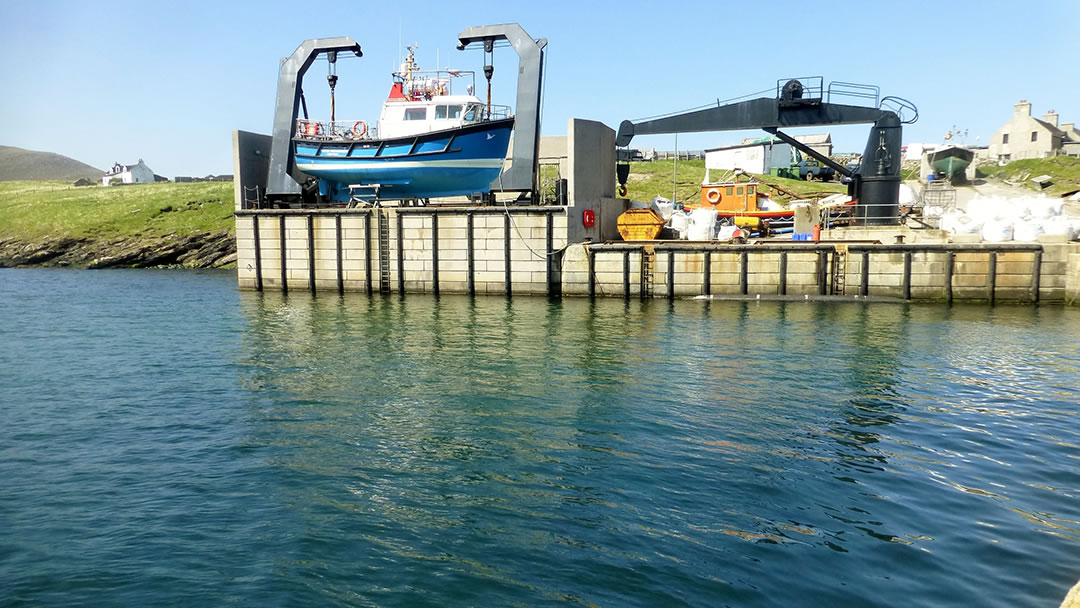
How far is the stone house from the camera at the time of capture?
65188 mm

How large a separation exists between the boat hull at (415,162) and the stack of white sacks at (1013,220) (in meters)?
18.4

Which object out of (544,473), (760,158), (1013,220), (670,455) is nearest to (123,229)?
(760,158)

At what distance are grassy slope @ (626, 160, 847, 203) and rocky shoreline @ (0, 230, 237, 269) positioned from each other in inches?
1247

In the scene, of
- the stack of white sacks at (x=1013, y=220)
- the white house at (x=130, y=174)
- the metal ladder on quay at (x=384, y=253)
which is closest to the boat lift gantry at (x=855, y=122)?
the stack of white sacks at (x=1013, y=220)

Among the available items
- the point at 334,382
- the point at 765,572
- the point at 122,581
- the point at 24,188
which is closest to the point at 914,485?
the point at 765,572

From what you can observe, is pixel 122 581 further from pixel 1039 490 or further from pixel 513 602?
pixel 1039 490

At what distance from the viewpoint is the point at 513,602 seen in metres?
5.73

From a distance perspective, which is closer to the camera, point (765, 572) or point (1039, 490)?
point (765, 572)

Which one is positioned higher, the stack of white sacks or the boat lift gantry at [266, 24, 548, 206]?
the boat lift gantry at [266, 24, 548, 206]

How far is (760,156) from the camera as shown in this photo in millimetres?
66812

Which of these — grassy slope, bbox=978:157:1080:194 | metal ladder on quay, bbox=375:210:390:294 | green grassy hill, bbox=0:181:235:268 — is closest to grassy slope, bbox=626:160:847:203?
grassy slope, bbox=978:157:1080:194

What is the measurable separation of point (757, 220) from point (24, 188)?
322 feet

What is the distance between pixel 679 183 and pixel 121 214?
163 feet

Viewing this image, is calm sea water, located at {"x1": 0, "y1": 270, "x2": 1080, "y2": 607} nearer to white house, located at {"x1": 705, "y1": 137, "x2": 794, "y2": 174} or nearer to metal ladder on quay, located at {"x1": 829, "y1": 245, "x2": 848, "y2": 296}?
metal ladder on quay, located at {"x1": 829, "y1": 245, "x2": 848, "y2": 296}
